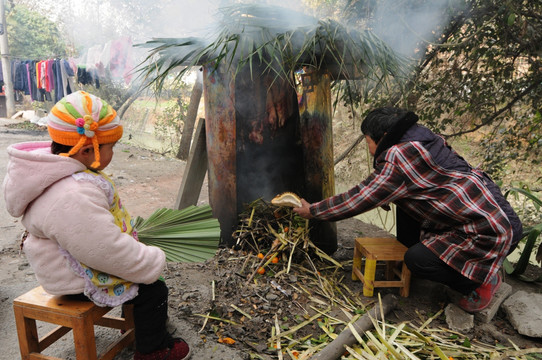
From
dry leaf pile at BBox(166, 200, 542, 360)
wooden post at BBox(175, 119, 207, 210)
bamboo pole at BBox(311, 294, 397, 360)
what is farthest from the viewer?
wooden post at BBox(175, 119, 207, 210)

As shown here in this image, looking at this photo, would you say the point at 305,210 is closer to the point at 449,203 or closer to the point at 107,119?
the point at 449,203

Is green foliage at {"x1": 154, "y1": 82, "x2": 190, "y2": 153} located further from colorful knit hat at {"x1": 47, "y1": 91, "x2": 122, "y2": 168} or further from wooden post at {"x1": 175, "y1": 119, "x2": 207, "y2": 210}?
colorful knit hat at {"x1": 47, "y1": 91, "x2": 122, "y2": 168}

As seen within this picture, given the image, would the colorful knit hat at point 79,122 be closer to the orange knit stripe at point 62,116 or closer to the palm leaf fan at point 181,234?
the orange knit stripe at point 62,116

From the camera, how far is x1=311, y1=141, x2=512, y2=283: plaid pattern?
94.8 inches

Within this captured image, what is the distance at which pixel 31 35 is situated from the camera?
59.0ft

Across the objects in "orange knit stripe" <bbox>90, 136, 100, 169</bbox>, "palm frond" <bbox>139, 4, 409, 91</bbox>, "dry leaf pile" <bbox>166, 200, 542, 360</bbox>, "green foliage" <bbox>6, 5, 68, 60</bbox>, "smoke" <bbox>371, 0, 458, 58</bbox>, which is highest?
"green foliage" <bbox>6, 5, 68, 60</bbox>

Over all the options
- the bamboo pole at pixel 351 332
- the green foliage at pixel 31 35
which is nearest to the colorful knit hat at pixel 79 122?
the bamboo pole at pixel 351 332

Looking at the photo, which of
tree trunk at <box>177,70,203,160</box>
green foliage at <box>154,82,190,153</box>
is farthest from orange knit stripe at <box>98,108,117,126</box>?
green foliage at <box>154,82,190,153</box>

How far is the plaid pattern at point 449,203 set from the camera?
2408mm

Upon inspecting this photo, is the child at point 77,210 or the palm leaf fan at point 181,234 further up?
the child at point 77,210

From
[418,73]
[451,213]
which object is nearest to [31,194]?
[451,213]

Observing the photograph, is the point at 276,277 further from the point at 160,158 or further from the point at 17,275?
the point at 160,158

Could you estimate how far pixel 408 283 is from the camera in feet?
9.32

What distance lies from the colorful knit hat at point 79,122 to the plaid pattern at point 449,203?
65.3 inches
